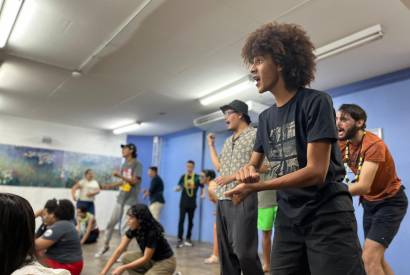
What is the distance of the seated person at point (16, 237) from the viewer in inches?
33.6

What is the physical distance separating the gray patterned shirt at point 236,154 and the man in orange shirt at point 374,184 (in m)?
0.59

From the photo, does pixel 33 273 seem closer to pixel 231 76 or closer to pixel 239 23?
pixel 239 23

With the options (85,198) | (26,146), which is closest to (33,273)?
(85,198)

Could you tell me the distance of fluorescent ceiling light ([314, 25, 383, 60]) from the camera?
304 centimetres

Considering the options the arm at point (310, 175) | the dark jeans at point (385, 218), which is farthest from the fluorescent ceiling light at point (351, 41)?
the arm at point (310, 175)

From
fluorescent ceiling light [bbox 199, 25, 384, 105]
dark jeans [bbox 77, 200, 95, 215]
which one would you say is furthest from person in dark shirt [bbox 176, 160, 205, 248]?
fluorescent ceiling light [bbox 199, 25, 384, 105]

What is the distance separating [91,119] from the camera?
735 centimetres

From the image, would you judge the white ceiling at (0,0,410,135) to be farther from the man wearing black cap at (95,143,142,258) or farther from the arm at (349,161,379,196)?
the arm at (349,161,379,196)

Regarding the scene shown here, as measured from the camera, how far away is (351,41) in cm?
321

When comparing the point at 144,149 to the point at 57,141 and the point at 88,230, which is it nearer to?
the point at 57,141

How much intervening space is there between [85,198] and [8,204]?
5.63 metres

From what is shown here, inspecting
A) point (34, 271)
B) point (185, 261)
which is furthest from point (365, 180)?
point (185, 261)

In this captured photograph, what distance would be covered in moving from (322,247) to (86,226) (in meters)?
5.45

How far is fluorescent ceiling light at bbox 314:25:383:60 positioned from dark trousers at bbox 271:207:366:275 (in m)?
2.49
